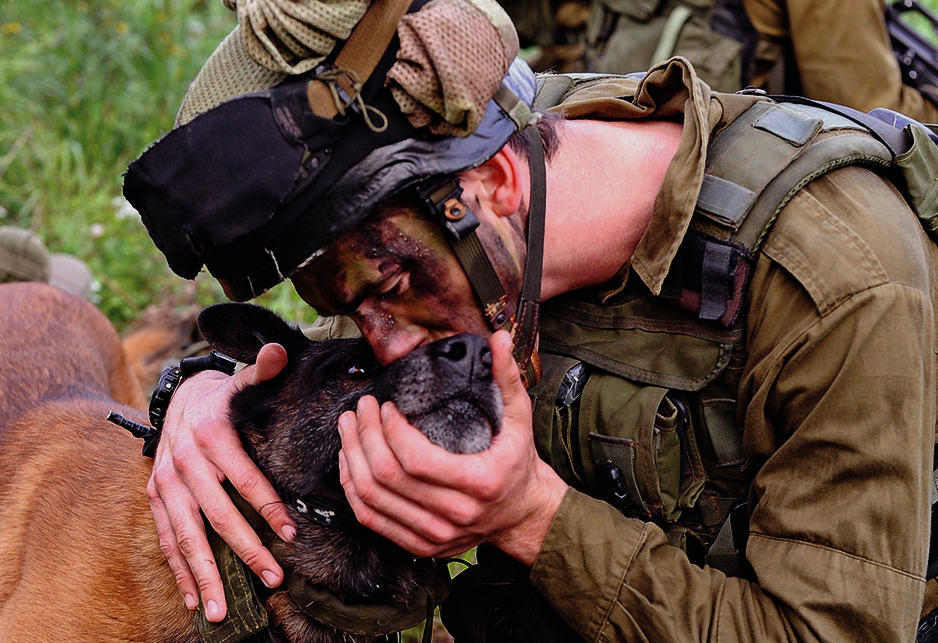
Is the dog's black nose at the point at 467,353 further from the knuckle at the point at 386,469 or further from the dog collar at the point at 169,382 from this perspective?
the dog collar at the point at 169,382

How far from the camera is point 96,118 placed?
5875 mm

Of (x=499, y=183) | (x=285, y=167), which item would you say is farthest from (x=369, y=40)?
(x=499, y=183)

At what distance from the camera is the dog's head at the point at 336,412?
1829mm

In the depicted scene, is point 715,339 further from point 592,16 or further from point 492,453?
point 592,16

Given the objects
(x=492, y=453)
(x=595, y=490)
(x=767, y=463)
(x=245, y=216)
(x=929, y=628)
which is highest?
(x=245, y=216)

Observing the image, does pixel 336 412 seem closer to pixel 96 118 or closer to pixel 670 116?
pixel 670 116

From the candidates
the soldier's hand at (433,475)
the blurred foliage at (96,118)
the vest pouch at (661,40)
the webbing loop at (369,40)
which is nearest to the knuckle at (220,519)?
the soldier's hand at (433,475)

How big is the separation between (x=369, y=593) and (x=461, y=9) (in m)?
1.33

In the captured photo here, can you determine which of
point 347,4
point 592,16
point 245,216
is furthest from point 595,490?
point 592,16

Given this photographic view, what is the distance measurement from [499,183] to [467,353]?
1.30 feet

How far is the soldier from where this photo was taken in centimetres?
170

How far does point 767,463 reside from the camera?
2006 millimetres

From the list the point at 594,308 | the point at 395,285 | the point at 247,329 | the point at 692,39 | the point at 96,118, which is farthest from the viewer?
the point at 96,118

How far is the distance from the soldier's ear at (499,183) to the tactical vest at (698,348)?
0.44 m
